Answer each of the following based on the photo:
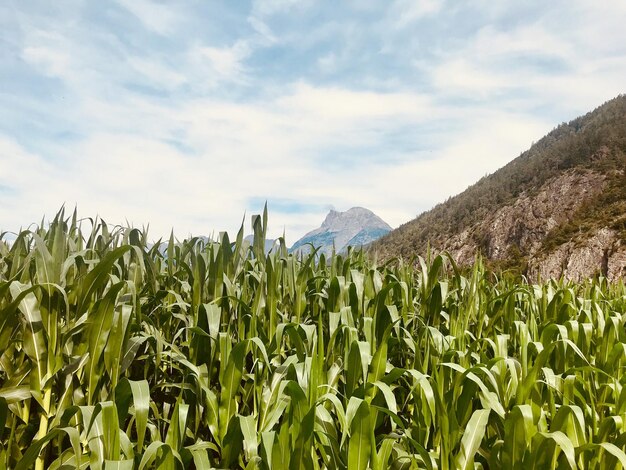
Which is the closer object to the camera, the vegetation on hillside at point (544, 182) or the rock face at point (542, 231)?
the rock face at point (542, 231)

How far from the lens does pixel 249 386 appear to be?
216cm

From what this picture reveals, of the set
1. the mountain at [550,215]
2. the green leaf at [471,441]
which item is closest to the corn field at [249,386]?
the green leaf at [471,441]

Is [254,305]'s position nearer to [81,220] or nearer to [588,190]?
[81,220]

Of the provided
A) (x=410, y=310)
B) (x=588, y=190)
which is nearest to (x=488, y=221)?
(x=588, y=190)

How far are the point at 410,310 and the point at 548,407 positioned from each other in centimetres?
99

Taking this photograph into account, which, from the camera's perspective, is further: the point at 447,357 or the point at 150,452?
the point at 447,357

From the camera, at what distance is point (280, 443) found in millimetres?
1550

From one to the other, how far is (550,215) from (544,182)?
165 inches

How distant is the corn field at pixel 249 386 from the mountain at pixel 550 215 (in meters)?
19.6

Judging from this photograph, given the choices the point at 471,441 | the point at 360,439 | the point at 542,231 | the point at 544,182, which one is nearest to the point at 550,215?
the point at 542,231

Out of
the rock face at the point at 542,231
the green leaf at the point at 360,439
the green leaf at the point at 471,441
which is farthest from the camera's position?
the rock face at the point at 542,231

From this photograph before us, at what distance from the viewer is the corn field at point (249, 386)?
1597 millimetres

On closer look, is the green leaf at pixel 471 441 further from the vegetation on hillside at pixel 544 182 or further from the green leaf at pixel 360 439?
the vegetation on hillside at pixel 544 182

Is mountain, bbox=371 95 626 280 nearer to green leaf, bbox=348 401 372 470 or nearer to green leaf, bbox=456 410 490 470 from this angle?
green leaf, bbox=456 410 490 470
